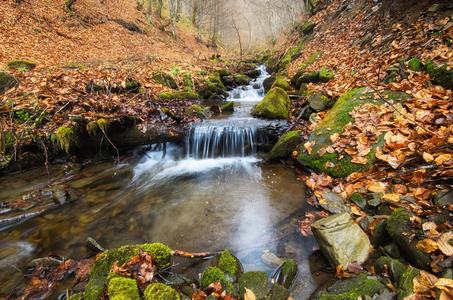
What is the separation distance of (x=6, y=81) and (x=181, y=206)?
657cm

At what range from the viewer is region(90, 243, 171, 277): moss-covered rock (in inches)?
85.6

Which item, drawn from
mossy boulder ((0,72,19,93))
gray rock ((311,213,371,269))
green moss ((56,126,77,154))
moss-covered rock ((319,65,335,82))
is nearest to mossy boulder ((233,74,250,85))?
moss-covered rock ((319,65,335,82))

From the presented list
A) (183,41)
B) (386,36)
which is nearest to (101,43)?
(183,41)

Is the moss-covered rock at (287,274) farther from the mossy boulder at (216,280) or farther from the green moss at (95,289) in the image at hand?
the green moss at (95,289)

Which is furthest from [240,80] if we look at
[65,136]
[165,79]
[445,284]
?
[445,284]

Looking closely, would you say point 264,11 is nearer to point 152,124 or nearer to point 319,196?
point 152,124

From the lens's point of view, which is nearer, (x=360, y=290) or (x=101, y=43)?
(x=360, y=290)

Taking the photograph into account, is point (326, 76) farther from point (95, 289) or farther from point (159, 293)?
point (95, 289)

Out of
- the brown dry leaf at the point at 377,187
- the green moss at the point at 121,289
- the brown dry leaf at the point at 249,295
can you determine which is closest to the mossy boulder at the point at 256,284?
the brown dry leaf at the point at 249,295

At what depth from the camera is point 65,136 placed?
4953 millimetres

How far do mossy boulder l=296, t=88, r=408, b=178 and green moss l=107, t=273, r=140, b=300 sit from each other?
4.08 meters

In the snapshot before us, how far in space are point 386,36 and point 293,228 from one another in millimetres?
7834

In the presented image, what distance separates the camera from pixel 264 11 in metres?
29.5

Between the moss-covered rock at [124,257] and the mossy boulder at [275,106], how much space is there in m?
6.05
